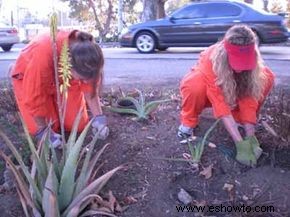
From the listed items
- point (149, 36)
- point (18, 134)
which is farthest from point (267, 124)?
point (149, 36)

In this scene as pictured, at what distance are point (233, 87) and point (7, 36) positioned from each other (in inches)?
561

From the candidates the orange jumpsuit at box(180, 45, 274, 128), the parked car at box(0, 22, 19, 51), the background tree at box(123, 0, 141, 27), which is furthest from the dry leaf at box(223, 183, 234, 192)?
the background tree at box(123, 0, 141, 27)

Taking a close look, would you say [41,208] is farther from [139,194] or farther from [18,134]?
[18,134]

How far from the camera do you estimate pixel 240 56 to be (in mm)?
3547

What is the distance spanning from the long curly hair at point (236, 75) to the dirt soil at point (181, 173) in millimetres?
285

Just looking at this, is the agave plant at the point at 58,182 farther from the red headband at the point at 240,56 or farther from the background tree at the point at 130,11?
the background tree at the point at 130,11

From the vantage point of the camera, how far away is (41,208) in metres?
2.80

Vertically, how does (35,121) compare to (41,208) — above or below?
above

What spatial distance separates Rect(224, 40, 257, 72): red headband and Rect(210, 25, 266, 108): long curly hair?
0.12ft

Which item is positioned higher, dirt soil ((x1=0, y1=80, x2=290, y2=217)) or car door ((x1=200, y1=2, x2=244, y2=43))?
car door ((x1=200, y1=2, x2=244, y2=43))

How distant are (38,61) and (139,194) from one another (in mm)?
1187

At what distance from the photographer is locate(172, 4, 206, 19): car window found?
43.4 ft

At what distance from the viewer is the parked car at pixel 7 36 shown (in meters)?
16.6

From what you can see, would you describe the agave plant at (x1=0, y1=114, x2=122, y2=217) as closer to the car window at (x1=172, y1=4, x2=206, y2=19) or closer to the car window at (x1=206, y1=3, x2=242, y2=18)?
the car window at (x1=206, y1=3, x2=242, y2=18)
